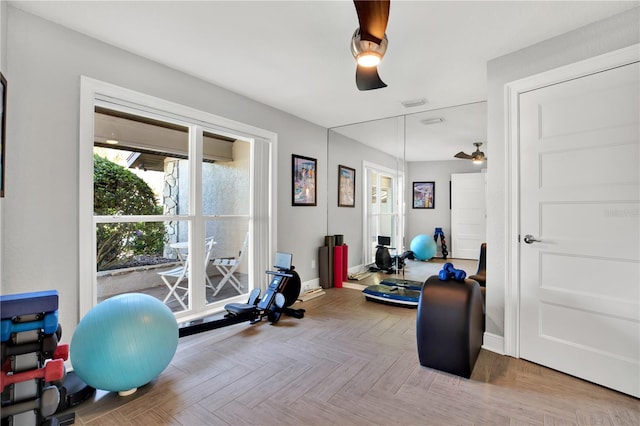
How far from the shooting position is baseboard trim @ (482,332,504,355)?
2.56 metres

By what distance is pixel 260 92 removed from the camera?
11.2ft

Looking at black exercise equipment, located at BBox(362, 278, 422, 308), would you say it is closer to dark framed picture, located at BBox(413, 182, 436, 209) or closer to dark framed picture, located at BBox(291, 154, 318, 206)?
dark framed picture, located at BBox(413, 182, 436, 209)

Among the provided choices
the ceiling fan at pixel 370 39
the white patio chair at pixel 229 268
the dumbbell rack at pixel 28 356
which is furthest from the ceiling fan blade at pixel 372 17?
the white patio chair at pixel 229 268

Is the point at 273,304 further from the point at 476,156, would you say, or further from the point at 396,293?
the point at 476,156

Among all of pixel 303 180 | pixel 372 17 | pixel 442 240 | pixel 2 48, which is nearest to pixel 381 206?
pixel 442 240

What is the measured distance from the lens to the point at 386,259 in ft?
14.8

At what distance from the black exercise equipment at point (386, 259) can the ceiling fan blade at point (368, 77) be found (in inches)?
113

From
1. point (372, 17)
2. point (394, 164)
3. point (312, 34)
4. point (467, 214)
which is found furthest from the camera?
point (394, 164)

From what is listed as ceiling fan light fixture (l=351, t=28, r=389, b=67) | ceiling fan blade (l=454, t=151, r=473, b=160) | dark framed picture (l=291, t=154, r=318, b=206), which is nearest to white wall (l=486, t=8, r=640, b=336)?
ceiling fan blade (l=454, t=151, r=473, b=160)

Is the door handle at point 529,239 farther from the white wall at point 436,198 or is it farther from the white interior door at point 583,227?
the white wall at point 436,198

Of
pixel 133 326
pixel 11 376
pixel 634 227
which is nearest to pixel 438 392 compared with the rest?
pixel 634 227

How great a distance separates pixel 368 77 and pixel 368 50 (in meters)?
0.20

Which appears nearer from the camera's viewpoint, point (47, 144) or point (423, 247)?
point (47, 144)

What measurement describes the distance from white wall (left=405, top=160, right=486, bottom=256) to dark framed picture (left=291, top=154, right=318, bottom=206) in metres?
1.40
